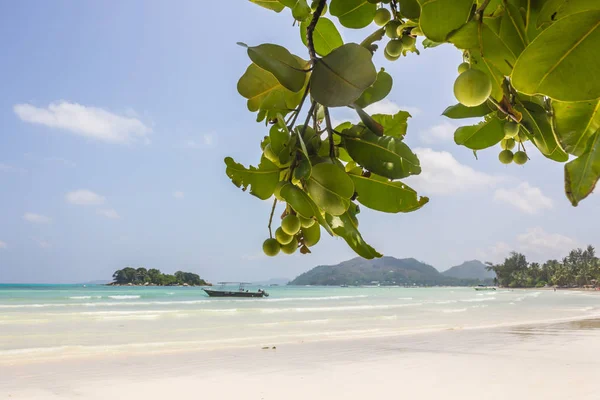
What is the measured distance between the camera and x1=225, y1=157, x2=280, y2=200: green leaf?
0.61 metres

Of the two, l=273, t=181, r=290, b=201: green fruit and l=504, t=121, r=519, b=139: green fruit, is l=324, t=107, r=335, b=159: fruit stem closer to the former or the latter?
l=273, t=181, r=290, b=201: green fruit

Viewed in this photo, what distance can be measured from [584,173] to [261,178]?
1.14ft

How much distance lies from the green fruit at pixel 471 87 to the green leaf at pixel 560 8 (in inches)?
2.7

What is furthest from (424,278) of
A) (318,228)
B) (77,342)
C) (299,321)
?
(318,228)

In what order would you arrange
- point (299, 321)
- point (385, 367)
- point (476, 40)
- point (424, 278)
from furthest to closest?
point (424, 278)
point (299, 321)
point (385, 367)
point (476, 40)

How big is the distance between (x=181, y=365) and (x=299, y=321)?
896 cm

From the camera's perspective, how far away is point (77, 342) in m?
12.6

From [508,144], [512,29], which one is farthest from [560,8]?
[508,144]

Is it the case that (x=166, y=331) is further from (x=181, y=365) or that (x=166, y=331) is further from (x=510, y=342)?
(x=510, y=342)

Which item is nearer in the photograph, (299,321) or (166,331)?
(166,331)

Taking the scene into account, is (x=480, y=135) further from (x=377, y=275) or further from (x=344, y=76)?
(x=377, y=275)

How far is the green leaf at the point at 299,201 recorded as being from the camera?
0.56 m

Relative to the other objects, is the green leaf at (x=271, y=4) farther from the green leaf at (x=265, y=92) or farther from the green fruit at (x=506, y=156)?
the green fruit at (x=506, y=156)

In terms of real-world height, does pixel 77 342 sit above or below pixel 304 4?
below
